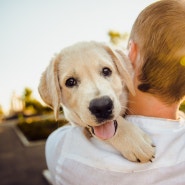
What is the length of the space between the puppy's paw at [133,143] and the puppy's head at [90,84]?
0.52 feet

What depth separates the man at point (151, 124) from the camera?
238cm

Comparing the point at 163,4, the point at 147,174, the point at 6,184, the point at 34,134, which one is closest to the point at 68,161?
the point at 147,174

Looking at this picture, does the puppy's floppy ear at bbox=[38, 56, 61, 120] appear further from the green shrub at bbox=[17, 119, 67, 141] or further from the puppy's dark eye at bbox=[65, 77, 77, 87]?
the green shrub at bbox=[17, 119, 67, 141]

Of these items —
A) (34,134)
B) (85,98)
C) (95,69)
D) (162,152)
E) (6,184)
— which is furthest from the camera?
(34,134)

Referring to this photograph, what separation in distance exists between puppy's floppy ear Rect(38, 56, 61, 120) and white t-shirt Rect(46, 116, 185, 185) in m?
0.76

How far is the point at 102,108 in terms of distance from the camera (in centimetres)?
287

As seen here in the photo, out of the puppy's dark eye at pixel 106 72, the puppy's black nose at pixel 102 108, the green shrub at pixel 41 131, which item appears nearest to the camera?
the puppy's black nose at pixel 102 108

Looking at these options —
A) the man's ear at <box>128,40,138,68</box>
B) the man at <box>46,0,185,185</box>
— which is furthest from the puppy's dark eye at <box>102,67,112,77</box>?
the man at <box>46,0,185,185</box>

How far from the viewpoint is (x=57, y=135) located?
9.02 feet

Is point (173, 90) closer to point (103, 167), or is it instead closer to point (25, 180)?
point (103, 167)

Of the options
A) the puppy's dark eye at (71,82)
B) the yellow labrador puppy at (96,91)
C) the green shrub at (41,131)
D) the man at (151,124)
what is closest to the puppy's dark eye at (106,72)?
the yellow labrador puppy at (96,91)

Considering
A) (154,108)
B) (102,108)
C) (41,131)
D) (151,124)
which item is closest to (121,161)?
(151,124)

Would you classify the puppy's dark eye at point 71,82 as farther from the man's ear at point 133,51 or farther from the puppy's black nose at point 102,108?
the man's ear at point 133,51

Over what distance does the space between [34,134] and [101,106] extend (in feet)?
50.9
